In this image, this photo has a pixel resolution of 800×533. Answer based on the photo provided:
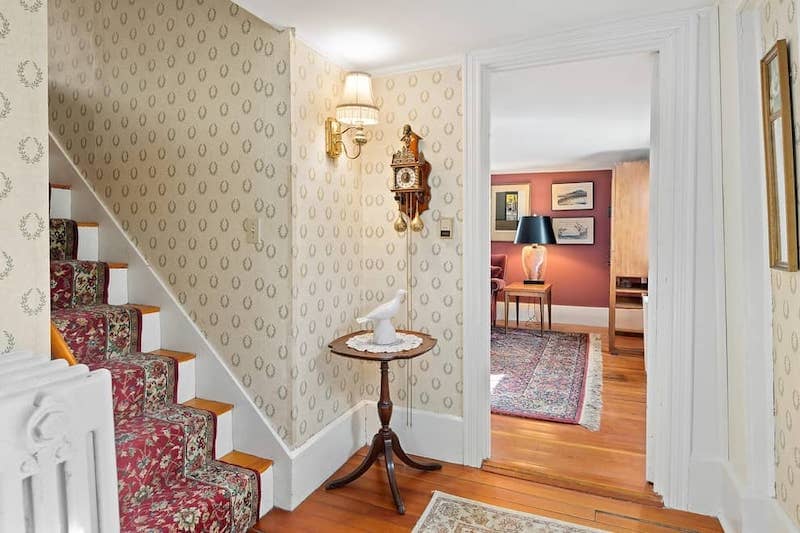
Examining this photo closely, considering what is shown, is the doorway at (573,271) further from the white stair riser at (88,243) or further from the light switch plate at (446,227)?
the white stair riser at (88,243)

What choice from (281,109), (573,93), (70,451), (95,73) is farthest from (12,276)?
(573,93)

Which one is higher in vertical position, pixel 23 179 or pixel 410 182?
pixel 410 182

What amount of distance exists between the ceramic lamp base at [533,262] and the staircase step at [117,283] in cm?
489

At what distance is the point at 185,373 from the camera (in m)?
2.36

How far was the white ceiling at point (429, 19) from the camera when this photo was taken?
1979mm

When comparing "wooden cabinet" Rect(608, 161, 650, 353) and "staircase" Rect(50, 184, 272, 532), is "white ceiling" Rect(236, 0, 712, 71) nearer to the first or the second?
"staircase" Rect(50, 184, 272, 532)

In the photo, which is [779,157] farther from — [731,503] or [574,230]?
[574,230]

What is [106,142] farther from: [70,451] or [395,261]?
[70,451]

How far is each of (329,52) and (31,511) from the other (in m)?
2.20

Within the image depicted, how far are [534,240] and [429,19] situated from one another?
4.51 metres

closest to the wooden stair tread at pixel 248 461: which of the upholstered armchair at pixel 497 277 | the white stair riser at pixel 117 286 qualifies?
the white stair riser at pixel 117 286

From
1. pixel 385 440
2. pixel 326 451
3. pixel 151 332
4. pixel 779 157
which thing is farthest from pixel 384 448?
pixel 779 157

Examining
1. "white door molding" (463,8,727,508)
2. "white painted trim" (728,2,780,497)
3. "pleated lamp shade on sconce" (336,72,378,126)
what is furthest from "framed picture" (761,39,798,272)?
"pleated lamp shade on sconce" (336,72,378,126)

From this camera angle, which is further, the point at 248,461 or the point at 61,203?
the point at 61,203
